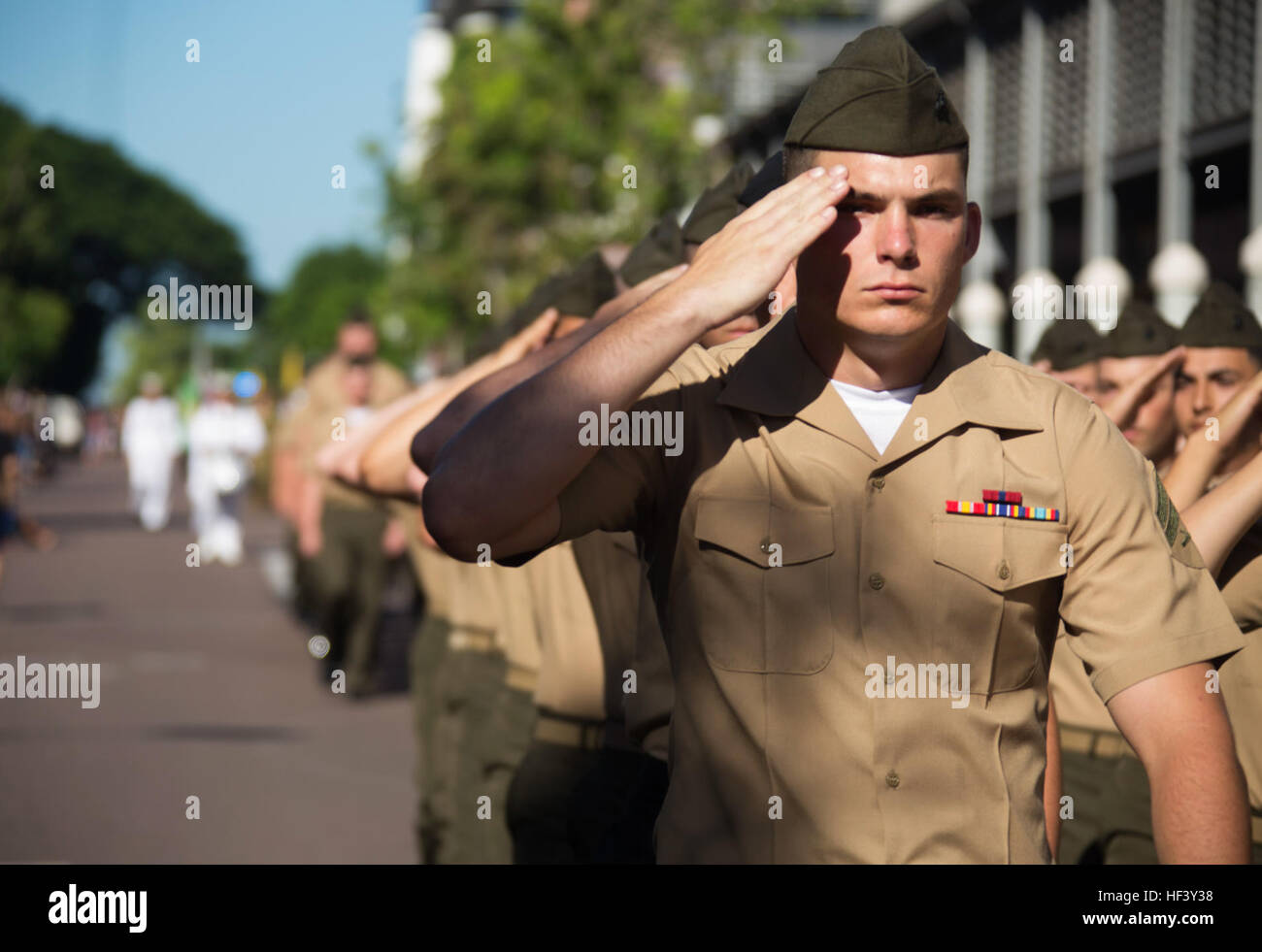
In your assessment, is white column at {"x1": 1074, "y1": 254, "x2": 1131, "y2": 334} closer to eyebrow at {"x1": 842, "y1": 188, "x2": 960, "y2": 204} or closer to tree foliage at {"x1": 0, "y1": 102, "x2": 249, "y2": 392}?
eyebrow at {"x1": 842, "y1": 188, "x2": 960, "y2": 204}

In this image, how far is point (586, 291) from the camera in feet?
17.3

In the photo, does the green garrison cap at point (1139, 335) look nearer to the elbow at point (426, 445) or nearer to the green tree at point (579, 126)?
the elbow at point (426, 445)

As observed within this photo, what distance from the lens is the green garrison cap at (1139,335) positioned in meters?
5.45

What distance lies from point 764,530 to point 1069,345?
3.25m

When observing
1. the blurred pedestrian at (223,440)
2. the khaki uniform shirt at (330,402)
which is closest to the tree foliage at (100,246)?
the blurred pedestrian at (223,440)

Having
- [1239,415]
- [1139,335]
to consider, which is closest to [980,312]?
[1139,335]

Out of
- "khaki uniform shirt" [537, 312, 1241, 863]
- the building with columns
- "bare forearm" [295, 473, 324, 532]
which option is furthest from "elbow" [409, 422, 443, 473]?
"bare forearm" [295, 473, 324, 532]

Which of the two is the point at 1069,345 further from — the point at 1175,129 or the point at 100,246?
the point at 100,246

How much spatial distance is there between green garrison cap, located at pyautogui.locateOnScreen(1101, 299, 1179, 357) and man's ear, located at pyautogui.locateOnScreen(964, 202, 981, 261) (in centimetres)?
253

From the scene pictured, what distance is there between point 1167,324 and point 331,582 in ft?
29.8

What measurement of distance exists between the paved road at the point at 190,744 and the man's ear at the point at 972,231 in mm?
5843
